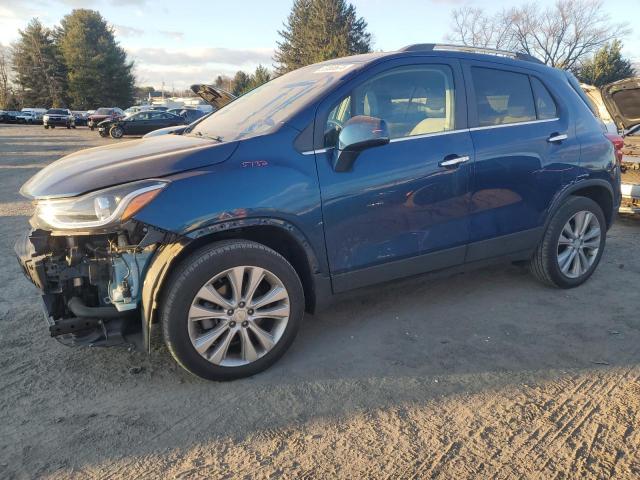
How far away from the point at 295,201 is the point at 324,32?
176 ft

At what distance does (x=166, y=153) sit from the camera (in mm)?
2949

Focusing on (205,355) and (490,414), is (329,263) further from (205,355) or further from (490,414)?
(490,414)

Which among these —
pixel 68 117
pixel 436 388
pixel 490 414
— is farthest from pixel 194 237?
pixel 68 117

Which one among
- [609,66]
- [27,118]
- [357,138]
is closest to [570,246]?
[357,138]

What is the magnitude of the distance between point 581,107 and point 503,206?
4.29ft

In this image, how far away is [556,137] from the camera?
13.2 feet

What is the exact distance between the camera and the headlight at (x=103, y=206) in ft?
8.52

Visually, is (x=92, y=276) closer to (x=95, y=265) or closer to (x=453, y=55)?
(x=95, y=265)

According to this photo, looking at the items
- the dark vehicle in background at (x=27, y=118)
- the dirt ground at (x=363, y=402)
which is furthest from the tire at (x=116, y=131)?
the dirt ground at (x=363, y=402)

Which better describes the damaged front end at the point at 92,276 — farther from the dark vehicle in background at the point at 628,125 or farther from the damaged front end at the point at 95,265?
the dark vehicle in background at the point at 628,125

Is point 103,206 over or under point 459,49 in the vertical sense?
under

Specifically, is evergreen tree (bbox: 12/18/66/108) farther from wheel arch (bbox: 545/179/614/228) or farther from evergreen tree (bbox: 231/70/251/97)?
wheel arch (bbox: 545/179/614/228)

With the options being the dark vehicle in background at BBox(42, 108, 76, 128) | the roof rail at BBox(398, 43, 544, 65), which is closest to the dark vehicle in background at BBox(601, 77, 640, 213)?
the roof rail at BBox(398, 43, 544, 65)

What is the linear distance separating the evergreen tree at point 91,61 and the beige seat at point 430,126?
6315cm
